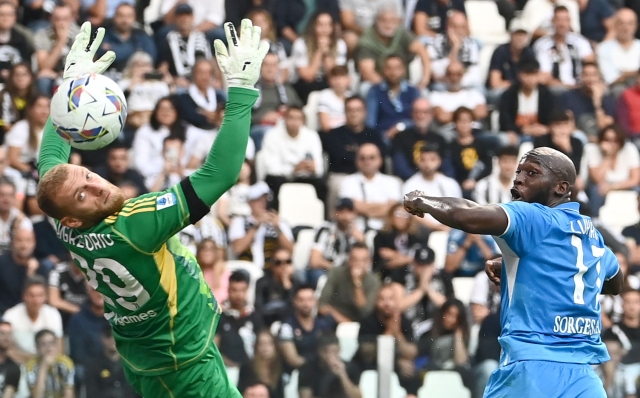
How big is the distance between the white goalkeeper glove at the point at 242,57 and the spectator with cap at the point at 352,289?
5.85 metres

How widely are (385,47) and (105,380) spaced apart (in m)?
6.22

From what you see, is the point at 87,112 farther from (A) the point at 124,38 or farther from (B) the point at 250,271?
(A) the point at 124,38

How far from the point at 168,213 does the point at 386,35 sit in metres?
8.97

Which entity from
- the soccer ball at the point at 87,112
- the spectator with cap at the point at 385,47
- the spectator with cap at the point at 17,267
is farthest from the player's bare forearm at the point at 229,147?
the spectator with cap at the point at 385,47

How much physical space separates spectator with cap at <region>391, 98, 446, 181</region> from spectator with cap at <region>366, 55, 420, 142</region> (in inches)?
13.4

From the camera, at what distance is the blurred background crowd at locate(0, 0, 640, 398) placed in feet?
34.8

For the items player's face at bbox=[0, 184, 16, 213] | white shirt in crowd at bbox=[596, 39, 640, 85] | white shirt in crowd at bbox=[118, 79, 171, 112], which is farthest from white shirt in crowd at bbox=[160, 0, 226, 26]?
white shirt in crowd at bbox=[596, 39, 640, 85]

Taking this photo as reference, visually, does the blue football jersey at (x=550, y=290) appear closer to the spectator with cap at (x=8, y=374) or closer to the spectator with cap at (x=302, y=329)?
the spectator with cap at (x=302, y=329)

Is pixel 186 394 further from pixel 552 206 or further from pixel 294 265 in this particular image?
pixel 294 265

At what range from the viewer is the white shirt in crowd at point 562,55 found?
14.9 metres

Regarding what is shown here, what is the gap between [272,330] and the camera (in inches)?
432

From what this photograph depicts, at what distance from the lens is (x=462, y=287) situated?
40.9 ft

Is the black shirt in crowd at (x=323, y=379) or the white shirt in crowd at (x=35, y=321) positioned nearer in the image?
the black shirt in crowd at (x=323, y=379)

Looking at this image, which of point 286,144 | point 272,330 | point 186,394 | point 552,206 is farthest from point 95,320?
point 552,206
